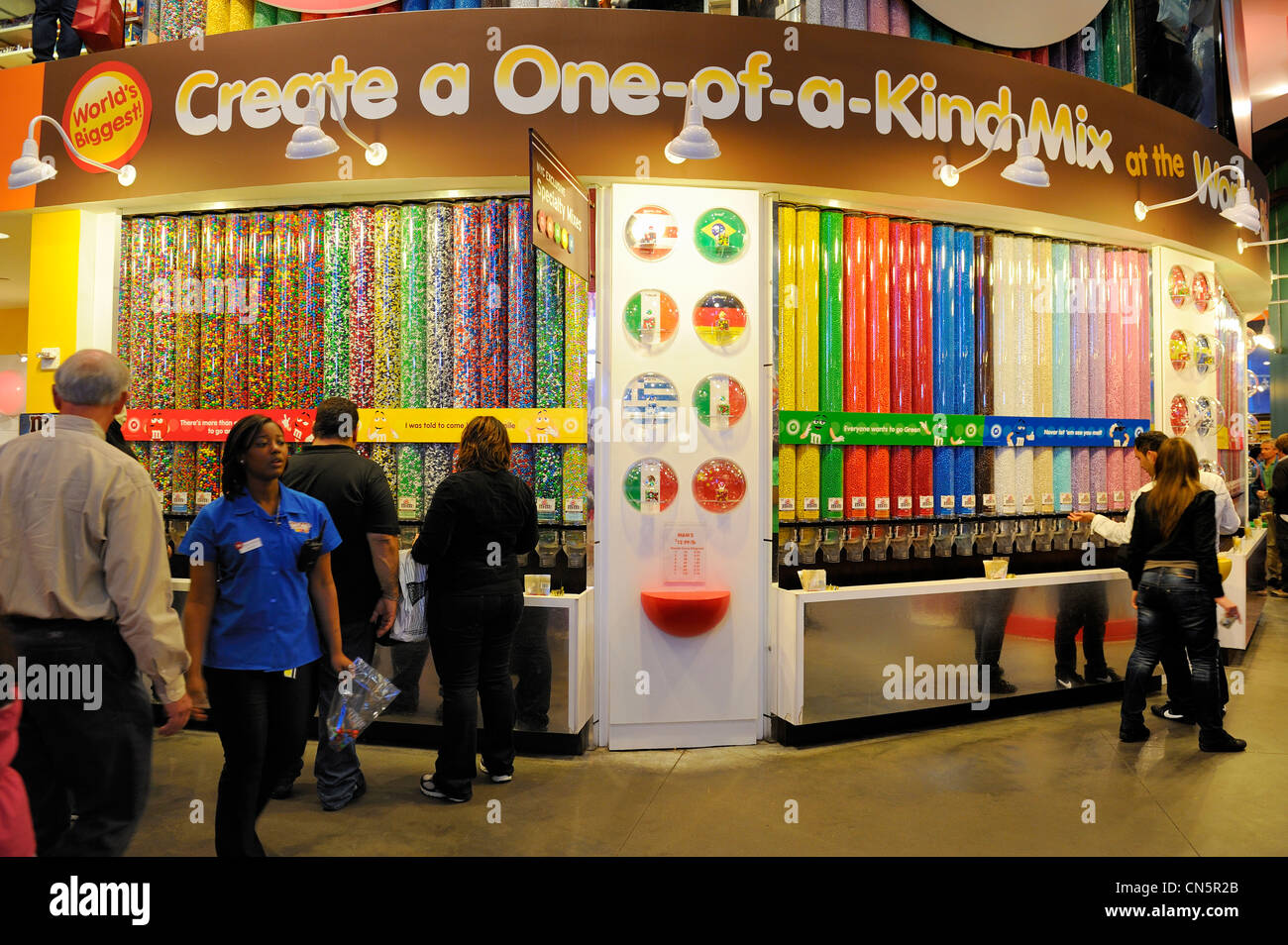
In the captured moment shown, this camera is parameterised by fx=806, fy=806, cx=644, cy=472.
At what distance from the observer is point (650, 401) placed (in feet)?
12.1

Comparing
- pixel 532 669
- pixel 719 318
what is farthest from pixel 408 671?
pixel 719 318

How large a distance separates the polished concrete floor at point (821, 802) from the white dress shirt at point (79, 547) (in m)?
1.13

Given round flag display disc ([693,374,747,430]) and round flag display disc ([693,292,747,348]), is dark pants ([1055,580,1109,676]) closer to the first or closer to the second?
round flag display disc ([693,374,747,430])

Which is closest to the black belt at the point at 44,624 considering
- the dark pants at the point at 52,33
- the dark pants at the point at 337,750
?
the dark pants at the point at 337,750

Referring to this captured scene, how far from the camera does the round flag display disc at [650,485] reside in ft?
12.1

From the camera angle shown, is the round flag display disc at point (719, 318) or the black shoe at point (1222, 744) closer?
the black shoe at point (1222, 744)

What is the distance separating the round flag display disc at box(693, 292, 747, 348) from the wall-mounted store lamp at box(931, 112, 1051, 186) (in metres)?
1.24

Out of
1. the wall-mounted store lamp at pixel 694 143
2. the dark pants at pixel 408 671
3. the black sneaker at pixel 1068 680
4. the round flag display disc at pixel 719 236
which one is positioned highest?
the wall-mounted store lamp at pixel 694 143

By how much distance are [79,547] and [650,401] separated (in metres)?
2.32

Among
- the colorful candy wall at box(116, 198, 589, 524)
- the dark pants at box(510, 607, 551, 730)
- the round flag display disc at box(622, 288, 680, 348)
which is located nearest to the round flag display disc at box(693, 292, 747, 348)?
the round flag display disc at box(622, 288, 680, 348)

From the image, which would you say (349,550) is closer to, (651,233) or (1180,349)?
(651,233)

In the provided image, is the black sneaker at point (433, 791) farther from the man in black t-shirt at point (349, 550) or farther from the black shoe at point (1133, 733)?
the black shoe at point (1133, 733)
